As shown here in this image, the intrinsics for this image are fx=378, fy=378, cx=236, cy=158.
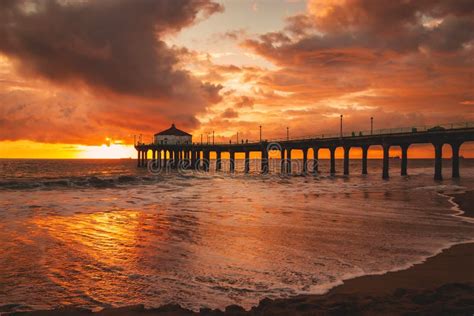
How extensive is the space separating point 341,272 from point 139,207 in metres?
18.4

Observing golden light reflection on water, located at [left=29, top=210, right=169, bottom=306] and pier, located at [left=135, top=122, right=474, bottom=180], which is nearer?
golden light reflection on water, located at [left=29, top=210, right=169, bottom=306]

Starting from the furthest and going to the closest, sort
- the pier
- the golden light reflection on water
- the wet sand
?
the pier → the wet sand → the golden light reflection on water

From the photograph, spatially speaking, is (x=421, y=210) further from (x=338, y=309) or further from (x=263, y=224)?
(x=338, y=309)

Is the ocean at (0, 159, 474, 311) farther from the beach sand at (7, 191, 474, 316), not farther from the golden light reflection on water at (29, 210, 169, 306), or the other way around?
the beach sand at (7, 191, 474, 316)

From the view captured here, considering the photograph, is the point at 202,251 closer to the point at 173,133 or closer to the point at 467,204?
the point at 467,204

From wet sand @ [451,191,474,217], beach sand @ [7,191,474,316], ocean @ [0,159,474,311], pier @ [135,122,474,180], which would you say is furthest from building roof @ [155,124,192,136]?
beach sand @ [7,191,474,316]

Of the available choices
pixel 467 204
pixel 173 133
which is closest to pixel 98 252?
pixel 467 204

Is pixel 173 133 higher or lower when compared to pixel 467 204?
higher

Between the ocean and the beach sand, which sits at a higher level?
the beach sand

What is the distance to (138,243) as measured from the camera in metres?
13.9

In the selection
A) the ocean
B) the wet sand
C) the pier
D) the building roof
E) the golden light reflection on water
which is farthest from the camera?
the building roof

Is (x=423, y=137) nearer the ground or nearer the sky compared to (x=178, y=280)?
nearer the sky

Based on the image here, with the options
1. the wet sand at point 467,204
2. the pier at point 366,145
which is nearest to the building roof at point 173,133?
the pier at point 366,145

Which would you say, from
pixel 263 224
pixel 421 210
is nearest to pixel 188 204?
pixel 263 224
